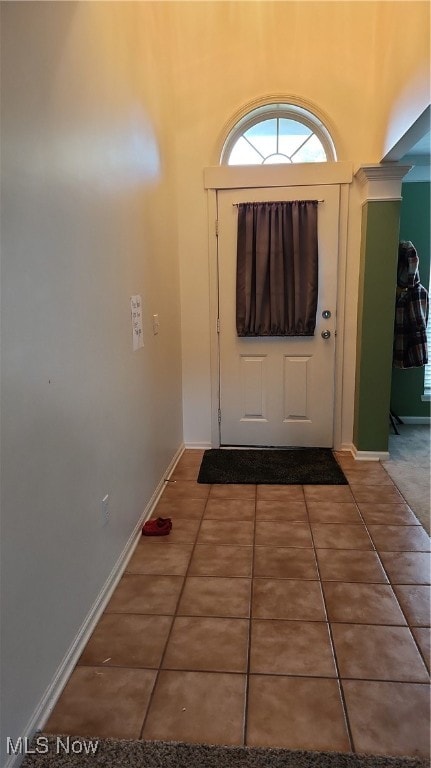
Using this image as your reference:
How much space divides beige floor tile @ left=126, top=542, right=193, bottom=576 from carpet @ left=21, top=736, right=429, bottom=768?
88 centimetres

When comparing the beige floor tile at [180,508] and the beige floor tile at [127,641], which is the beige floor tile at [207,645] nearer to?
the beige floor tile at [127,641]

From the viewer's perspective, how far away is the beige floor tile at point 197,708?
1450 mm

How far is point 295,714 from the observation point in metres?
1.51

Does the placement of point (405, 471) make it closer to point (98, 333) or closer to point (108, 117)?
point (98, 333)

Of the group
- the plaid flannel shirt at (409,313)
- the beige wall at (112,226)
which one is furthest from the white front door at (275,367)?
the plaid flannel shirt at (409,313)

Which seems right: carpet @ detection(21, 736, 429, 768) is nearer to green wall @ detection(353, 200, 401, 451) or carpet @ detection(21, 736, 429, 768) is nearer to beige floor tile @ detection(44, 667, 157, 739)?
beige floor tile @ detection(44, 667, 157, 739)

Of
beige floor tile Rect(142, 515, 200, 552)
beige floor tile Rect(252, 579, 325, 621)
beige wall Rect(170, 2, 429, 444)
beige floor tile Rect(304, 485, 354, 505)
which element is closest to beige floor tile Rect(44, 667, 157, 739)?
beige floor tile Rect(252, 579, 325, 621)

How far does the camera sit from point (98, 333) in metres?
2.01

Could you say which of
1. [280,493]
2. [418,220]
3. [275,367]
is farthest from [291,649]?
[418,220]

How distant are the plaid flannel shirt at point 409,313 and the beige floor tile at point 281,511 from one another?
5.37 ft

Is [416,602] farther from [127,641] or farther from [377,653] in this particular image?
[127,641]

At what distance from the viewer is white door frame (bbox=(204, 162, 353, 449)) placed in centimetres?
349

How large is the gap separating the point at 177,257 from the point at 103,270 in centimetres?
171

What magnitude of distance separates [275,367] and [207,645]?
2317 millimetres
